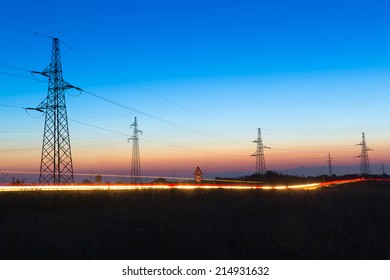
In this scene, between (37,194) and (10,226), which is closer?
(10,226)

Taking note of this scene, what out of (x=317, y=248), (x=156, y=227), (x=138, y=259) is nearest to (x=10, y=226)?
(x=156, y=227)

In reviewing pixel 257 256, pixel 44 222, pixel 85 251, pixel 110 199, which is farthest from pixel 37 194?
pixel 257 256

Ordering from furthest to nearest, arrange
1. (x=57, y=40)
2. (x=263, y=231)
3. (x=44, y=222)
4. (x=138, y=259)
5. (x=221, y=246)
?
(x=57, y=40)
(x=44, y=222)
(x=263, y=231)
(x=221, y=246)
(x=138, y=259)

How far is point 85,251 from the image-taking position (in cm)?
904

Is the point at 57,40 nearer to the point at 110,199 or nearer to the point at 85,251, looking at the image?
the point at 110,199

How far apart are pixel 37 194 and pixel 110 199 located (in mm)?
3689

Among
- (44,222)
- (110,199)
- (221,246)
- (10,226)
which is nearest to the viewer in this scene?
(221,246)

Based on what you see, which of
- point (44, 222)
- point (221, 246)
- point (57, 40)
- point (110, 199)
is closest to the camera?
point (221, 246)

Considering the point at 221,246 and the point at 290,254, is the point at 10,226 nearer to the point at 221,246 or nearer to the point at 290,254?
the point at 221,246

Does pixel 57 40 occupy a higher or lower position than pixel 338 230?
higher

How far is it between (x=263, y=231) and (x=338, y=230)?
1.89 m

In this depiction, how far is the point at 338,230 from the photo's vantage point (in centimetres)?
1144

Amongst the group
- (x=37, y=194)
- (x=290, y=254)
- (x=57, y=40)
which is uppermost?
(x=57, y=40)

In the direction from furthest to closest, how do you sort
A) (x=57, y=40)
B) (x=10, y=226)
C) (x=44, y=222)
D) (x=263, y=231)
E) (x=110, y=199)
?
1. (x=57, y=40)
2. (x=110, y=199)
3. (x=44, y=222)
4. (x=10, y=226)
5. (x=263, y=231)
